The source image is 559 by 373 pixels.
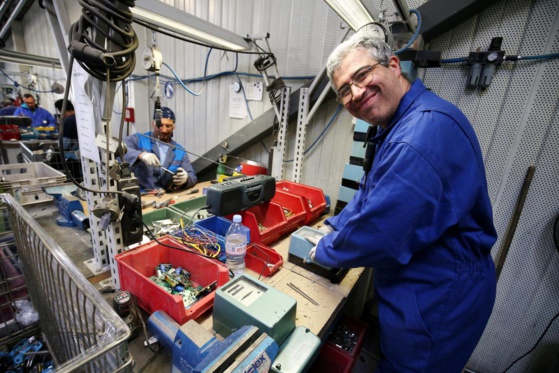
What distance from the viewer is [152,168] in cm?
205

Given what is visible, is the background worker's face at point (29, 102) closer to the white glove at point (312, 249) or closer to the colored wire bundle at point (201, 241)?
the colored wire bundle at point (201, 241)

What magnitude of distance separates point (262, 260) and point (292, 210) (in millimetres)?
551

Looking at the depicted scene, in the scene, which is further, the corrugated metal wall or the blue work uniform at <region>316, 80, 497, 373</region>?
the corrugated metal wall

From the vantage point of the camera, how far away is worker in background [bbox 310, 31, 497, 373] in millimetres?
662

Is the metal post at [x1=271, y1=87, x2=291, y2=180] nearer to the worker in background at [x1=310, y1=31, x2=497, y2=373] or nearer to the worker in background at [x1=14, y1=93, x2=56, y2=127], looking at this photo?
the worker in background at [x1=310, y1=31, x2=497, y2=373]

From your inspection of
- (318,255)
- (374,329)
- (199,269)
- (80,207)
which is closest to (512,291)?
(374,329)

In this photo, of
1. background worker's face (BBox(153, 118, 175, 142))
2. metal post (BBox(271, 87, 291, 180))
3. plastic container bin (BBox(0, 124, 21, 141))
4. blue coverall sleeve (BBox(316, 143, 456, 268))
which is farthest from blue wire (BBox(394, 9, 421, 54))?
plastic container bin (BBox(0, 124, 21, 141))

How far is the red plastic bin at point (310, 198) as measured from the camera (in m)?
1.50

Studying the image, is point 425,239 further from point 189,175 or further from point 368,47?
point 189,175

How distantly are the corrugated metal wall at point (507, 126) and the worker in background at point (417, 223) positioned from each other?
845mm

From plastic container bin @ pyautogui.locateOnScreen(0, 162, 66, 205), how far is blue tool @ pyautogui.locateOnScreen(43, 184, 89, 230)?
4 centimetres

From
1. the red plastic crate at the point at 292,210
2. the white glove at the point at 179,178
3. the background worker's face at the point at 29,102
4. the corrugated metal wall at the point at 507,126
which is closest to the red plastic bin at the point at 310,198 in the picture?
the red plastic crate at the point at 292,210

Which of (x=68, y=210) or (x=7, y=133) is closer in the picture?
(x=68, y=210)

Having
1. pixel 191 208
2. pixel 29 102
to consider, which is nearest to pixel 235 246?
pixel 191 208
